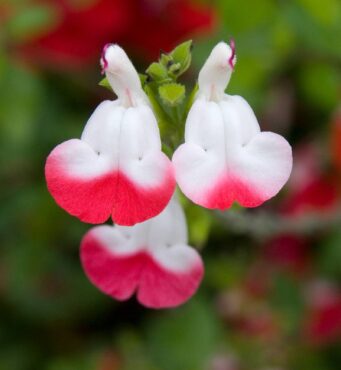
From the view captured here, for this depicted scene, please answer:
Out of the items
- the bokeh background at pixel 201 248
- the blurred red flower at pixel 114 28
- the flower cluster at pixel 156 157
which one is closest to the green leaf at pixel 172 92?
the flower cluster at pixel 156 157

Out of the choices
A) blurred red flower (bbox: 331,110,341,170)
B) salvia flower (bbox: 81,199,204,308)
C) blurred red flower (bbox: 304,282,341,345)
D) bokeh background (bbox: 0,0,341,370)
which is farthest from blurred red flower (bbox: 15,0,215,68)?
salvia flower (bbox: 81,199,204,308)

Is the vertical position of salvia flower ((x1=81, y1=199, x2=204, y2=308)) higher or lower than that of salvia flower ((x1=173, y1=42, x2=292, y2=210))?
lower

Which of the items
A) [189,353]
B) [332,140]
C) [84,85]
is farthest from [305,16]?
[189,353]

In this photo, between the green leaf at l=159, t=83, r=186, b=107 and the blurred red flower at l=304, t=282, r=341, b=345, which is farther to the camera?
the blurred red flower at l=304, t=282, r=341, b=345

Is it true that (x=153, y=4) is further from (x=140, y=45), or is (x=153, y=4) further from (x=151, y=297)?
(x=151, y=297)

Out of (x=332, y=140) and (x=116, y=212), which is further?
(x=332, y=140)

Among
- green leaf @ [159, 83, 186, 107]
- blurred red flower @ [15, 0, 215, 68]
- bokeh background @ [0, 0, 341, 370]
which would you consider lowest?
bokeh background @ [0, 0, 341, 370]

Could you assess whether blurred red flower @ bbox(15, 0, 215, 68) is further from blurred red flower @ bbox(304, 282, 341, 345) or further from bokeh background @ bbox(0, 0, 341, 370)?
blurred red flower @ bbox(304, 282, 341, 345)
